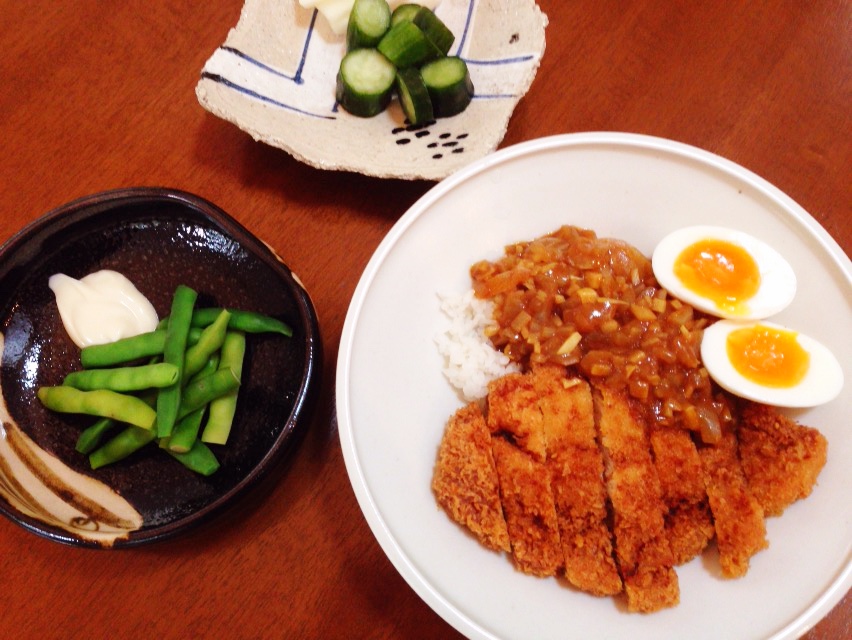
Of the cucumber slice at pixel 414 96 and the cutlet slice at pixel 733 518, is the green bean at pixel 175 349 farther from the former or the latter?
the cutlet slice at pixel 733 518

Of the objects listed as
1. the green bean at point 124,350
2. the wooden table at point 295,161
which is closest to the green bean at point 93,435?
the green bean at point 124,350

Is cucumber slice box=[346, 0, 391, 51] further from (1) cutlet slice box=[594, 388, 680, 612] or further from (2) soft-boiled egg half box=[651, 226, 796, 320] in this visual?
(1) cutlet slice box=[594, 388, 680, 612]

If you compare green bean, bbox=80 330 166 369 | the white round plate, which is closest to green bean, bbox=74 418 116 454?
green bean, bbox=80 330 166 369

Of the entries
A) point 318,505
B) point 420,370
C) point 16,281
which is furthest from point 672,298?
point 16,281

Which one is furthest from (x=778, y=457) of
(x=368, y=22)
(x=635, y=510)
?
(x=368, y=22)

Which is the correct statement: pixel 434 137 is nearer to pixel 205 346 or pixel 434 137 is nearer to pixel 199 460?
pixel 205 346
